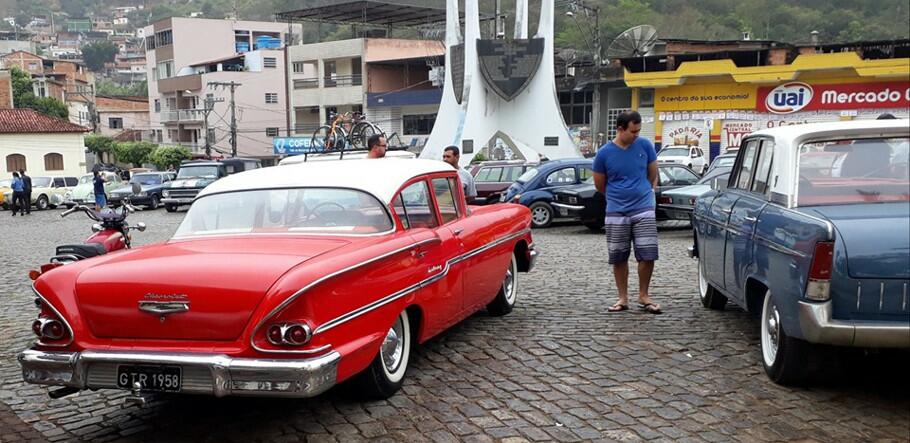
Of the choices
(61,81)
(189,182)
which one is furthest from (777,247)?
(61,81)

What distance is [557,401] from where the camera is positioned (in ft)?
16.0

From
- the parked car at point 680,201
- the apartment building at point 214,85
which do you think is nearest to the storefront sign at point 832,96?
the parked car at point 680,201

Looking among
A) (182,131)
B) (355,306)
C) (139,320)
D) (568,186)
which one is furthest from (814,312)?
(182,131)

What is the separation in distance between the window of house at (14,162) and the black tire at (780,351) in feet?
162

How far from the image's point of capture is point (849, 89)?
111ft

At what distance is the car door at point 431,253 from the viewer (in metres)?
5.26

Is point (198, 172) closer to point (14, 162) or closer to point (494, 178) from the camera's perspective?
point (494, 178)

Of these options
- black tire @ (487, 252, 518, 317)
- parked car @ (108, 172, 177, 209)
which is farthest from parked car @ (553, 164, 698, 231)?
parked car @ (108, 172, 177, 209)

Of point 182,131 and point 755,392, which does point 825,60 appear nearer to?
point 755,392

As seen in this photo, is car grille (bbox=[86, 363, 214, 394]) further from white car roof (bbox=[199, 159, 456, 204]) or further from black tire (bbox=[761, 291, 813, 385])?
black tire (bbox=[761, 291, 813, 385])

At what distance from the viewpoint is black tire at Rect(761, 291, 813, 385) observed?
15.9ft

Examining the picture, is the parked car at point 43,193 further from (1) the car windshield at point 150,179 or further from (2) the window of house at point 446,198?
(2) the window of house at point 446,198

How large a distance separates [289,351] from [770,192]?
338 cm

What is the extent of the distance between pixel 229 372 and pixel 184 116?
218ft
